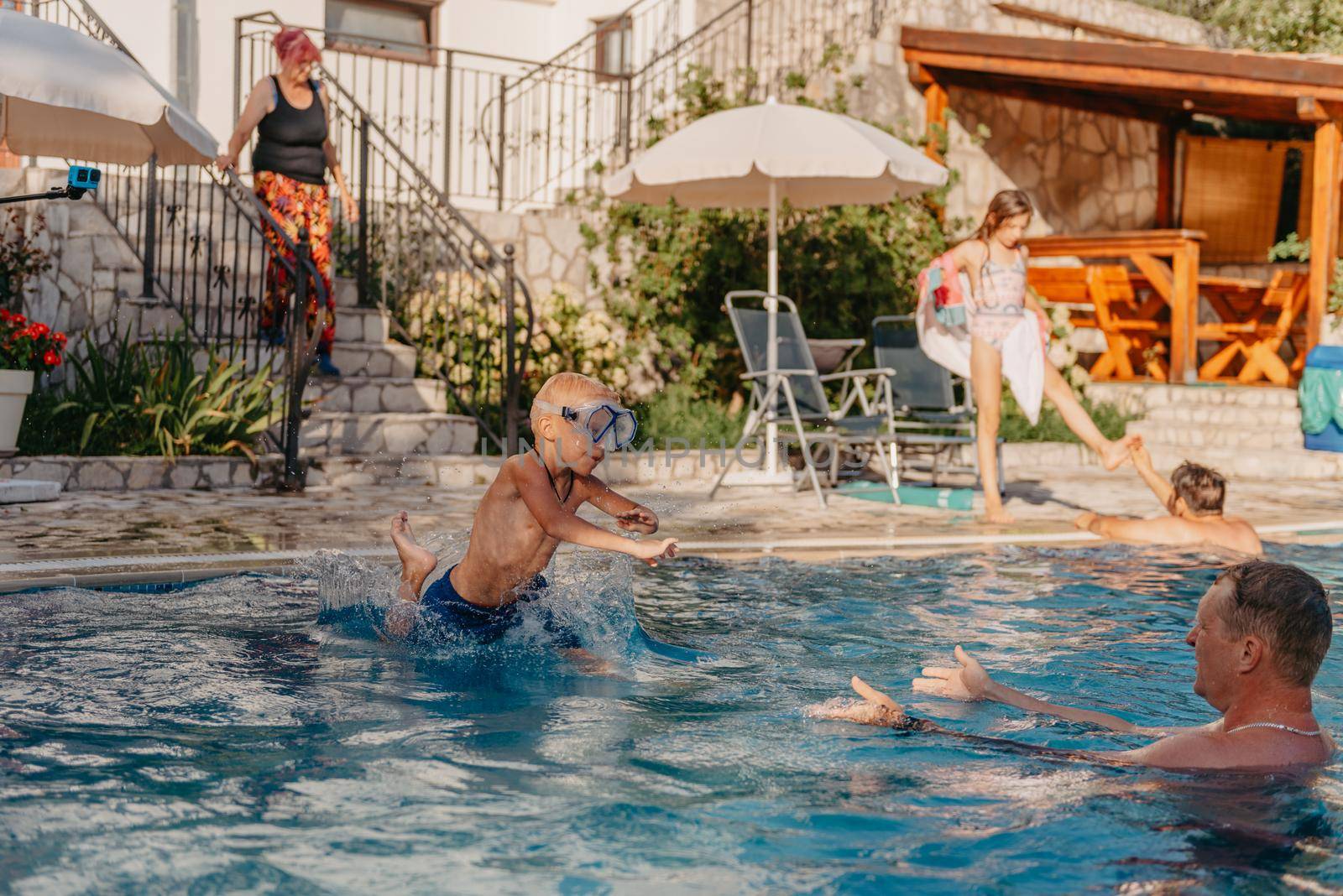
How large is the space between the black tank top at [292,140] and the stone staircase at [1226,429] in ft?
22.9

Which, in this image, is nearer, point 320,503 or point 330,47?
point 320,503

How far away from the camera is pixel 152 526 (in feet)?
22.9

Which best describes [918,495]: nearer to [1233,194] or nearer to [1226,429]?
[1226,429]

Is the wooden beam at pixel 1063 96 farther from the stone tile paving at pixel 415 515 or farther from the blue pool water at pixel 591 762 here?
the blue pool water at pixel 591 762

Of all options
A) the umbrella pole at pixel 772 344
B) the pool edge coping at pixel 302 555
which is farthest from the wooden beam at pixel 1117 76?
the pool edge coping at pixel 302 555

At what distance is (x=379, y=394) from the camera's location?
10.2m

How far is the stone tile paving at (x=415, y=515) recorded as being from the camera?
6.48 metres

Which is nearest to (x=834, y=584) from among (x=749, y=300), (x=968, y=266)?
(x=968, y=266)

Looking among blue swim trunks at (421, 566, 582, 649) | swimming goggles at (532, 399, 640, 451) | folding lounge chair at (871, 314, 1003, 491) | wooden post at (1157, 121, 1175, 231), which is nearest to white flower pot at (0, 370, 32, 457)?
blue swim trunks at (421, 566, 582, 649)

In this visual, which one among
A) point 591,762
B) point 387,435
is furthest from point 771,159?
point 591,762

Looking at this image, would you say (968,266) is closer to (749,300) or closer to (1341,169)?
(749,300)

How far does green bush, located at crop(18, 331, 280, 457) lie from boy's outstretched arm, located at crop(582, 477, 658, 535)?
15.3 feet

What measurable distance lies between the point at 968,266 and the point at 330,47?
7.95 m

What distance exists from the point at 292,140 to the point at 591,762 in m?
6.45
